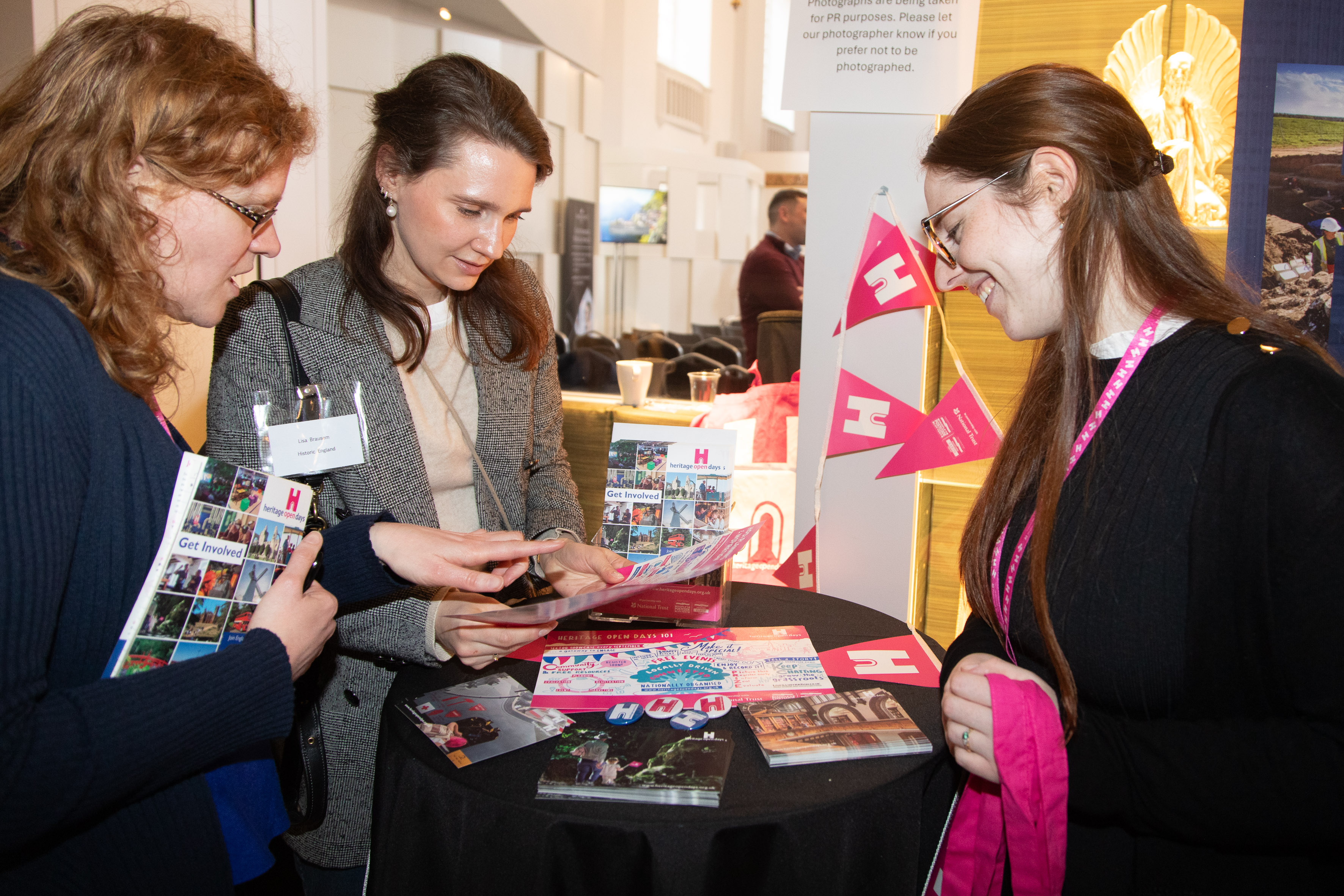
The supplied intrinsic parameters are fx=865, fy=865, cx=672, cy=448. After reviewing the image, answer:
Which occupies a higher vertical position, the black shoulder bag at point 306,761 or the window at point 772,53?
the window at point 772,53

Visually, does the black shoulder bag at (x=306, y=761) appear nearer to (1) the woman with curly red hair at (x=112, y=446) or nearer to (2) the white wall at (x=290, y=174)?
(1) the woman with curly red hair at (x=112, y=446)

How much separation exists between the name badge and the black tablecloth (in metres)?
0.50

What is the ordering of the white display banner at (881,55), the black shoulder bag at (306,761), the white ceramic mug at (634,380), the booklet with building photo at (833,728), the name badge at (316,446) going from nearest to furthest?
the booklet with building photo at (833,728) → the black shoulder bag at (306,761) → the name badge at (316,446) → the white display banner at (881,55) → the white ceramic mug at (634,380)

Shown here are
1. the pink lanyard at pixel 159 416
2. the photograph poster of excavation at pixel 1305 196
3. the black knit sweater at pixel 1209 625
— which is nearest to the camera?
the black knit sweater at pixel 1209 625

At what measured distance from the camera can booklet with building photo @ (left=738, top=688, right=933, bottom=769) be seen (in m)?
1.13

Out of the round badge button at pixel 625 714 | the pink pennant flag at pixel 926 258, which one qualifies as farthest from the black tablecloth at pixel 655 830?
the pink pennant flag at pixel 926 258

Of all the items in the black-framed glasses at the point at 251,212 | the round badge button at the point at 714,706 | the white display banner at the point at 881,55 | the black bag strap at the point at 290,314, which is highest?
A: the white display banner at the point at 881,55

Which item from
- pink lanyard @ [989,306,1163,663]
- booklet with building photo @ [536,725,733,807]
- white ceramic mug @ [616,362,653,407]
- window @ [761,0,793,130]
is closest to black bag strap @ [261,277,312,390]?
booklet with building photo @ [536,725,733,807]

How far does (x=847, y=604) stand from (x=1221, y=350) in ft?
2.92

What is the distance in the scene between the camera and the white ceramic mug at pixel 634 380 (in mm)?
3797

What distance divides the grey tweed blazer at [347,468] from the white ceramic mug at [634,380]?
2180 millimetres

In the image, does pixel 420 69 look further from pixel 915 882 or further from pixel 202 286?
pixel 915 882

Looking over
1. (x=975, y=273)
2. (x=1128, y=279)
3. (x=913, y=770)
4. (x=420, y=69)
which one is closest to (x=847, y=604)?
(x=913, y=770)

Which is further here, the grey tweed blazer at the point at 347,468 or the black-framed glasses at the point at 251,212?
the grey tweed blazer at the point at 347,468
